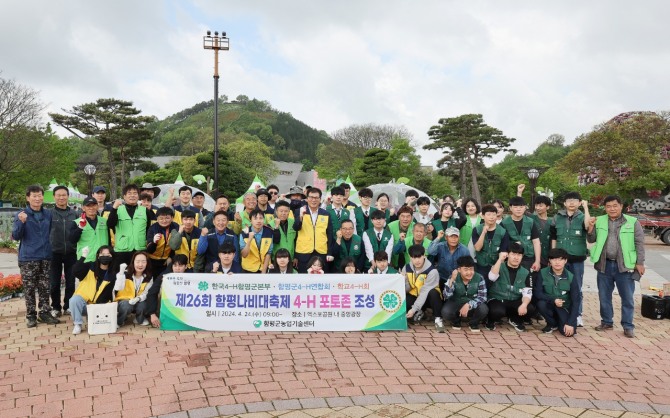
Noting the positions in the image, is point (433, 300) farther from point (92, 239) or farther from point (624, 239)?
point (92, 239)

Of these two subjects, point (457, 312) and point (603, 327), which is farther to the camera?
point (603, 327)

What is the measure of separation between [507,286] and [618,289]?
1.52m

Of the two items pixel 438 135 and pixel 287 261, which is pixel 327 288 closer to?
pixel 287 261

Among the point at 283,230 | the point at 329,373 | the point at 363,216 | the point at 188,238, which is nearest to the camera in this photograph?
the point at 329,373

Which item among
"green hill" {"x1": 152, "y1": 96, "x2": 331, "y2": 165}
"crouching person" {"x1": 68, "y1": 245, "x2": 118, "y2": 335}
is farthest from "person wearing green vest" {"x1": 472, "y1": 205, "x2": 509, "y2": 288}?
"green hill" {"x1": 152, "y1": 96, "x2": 331, "y2": 165}

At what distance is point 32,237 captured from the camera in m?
5.81

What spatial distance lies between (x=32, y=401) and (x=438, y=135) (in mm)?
37498

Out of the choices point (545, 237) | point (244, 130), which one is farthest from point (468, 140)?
point (244, 130)

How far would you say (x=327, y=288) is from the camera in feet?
18.9

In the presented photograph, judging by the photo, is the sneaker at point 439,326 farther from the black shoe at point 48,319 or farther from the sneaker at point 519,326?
the black shoe at point 48,319

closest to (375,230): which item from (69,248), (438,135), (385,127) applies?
(69,248)

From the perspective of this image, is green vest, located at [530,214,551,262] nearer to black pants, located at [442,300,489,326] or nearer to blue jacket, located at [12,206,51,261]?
black pants, located at [442,300,489,326]

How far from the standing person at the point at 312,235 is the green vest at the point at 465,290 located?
1671 millimetres

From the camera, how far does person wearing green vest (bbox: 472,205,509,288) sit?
240 inches
